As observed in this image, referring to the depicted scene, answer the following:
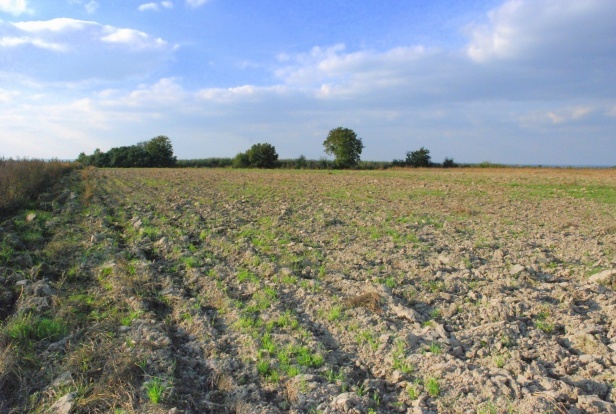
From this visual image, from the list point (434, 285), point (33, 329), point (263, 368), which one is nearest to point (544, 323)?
point (434, 285)

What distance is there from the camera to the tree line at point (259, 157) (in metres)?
69.0

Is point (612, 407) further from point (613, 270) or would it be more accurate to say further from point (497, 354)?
point (613, 270)

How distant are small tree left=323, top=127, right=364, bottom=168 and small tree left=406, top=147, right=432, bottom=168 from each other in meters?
10.2

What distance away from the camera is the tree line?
6900 cm

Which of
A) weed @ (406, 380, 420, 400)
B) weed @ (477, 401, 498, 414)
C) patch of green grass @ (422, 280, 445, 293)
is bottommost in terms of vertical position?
weed @ (406, 380, 420, 400)

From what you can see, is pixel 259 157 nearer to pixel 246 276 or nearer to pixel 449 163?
pixel 449 163

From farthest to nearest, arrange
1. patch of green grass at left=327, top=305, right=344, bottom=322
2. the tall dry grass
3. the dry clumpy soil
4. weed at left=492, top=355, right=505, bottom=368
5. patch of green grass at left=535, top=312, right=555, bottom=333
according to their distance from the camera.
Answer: the tall dry grass
patch of green grass at left=327, top=305, right=344, bottom=322
patch of green grass at left=535, top=312, right=555, bottom=333
weed at left=492, top=355, right=505, bottom=368
the dry clumpy soil

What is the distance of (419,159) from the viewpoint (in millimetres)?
64188

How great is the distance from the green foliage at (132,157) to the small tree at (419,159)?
126 feet

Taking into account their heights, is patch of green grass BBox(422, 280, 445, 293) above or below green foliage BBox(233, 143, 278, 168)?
below

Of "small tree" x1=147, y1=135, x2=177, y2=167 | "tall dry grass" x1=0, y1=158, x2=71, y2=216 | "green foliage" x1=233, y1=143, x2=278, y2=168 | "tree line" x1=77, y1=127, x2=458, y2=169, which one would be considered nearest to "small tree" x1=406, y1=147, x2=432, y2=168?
"tree line" x1=77, y1=127, x2=458, y2=169

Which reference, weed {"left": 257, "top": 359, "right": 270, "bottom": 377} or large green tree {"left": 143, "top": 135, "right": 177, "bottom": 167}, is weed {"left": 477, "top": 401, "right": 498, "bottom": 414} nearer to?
weed {"left": 257, "top": 359, "right": 270, "bottom": 377}

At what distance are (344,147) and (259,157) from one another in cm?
1405

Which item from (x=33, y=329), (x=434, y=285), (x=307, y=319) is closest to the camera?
(x=33, y=329)
